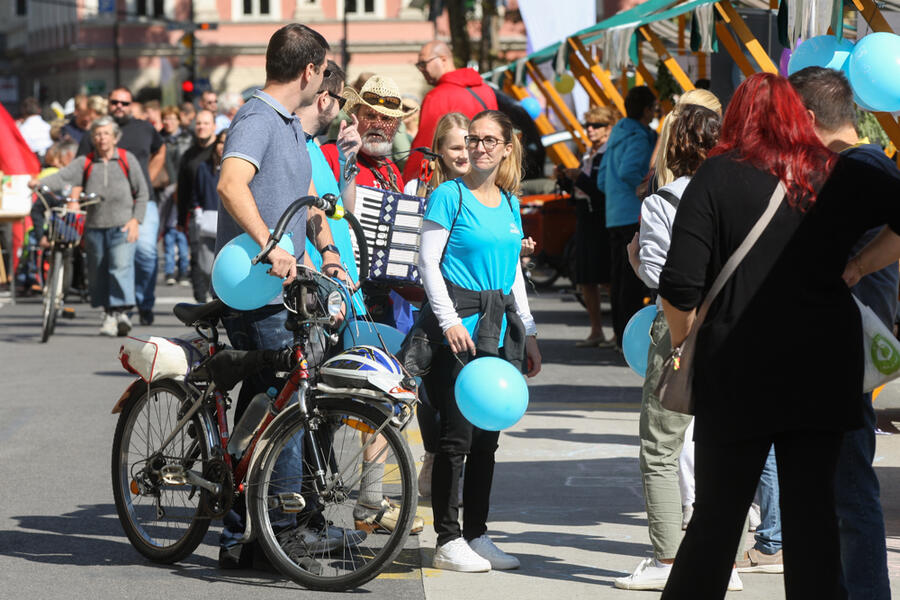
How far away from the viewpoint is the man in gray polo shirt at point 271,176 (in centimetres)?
546

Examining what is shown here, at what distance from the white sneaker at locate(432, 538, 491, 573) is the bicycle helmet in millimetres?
770

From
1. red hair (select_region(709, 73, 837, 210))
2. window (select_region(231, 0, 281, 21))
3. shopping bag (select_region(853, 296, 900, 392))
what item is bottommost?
shopping bag (select_region(853, 296, 900, 392))

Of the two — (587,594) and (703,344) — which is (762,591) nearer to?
(587,594)

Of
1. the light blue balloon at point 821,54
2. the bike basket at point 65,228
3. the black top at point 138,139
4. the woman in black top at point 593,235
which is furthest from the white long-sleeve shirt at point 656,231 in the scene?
the black top at point 138,139

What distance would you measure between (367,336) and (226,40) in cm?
7404

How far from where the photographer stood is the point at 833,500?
13.2 ft

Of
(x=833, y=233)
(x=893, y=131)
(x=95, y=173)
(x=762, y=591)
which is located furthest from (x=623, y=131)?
(x=833, y=233)

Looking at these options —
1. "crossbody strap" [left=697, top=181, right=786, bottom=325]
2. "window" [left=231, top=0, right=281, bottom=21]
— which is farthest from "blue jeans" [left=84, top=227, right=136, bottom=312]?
"window" [left=231, top=0, right=281, bottom=21]

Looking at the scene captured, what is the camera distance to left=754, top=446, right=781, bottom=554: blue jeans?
18.5ft

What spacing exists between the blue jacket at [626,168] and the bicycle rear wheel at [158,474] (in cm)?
620

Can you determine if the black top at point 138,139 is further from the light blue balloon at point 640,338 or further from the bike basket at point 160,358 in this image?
the light blue balloon at point 640,338

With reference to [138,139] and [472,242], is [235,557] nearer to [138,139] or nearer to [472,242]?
[472,242]

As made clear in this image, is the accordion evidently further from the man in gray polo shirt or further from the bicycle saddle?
the bicycle saddle

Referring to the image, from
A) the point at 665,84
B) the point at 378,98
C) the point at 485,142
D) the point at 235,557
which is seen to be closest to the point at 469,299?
the point at 485,142
